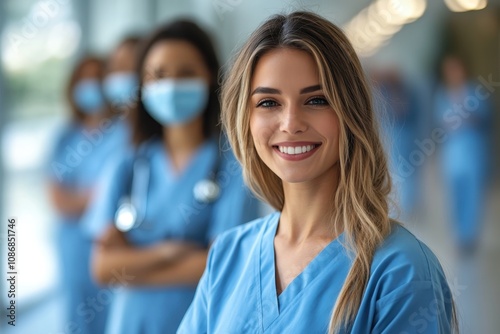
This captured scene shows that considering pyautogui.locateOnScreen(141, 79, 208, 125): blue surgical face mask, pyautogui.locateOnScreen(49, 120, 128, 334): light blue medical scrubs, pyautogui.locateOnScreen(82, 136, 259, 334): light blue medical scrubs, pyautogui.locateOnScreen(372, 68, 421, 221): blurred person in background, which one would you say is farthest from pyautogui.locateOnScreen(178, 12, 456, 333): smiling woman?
pyautogui.locateOnScreen(372, 68, 421, 221): blurred person in background

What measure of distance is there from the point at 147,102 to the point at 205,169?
0.29 metres

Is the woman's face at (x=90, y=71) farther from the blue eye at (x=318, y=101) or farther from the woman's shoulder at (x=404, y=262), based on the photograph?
the woman's shoulder at (x=404, y=262)

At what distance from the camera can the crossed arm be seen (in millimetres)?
1654

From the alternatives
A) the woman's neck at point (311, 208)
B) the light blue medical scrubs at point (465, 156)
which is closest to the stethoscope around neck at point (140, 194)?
the woman's neck at point (311, 208)

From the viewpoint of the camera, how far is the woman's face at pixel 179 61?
72.1 inches

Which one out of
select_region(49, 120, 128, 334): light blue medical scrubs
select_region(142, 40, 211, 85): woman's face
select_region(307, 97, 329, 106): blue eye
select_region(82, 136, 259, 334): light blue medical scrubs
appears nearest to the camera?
select_region(307, 97, 329, 106): blue eye

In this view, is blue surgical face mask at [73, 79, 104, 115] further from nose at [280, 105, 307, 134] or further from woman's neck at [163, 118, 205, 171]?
nose at [280, 105, 307, 134]

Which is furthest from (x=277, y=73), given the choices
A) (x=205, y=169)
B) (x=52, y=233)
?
(x=52, y=233)

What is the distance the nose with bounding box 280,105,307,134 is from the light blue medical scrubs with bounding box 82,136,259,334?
2.35 feet

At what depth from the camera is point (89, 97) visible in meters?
2.62

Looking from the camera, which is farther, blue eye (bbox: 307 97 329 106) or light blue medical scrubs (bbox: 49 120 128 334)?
light blue medical scrubs (bbox: 49 120 128 334)

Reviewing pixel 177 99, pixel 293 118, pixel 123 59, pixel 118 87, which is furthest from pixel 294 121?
pixel 123 59

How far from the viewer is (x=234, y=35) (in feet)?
9.23

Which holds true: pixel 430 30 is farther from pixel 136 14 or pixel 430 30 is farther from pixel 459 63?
pixel 136 14
